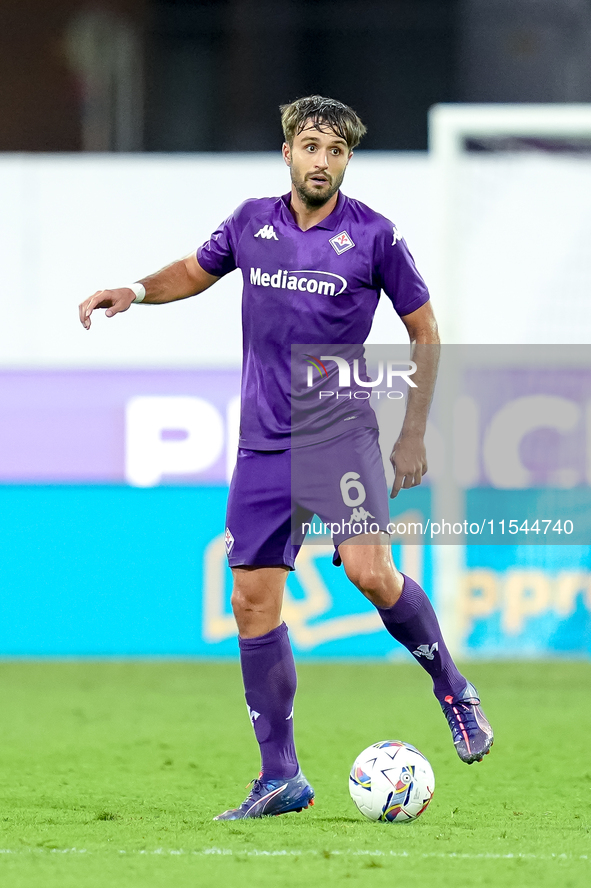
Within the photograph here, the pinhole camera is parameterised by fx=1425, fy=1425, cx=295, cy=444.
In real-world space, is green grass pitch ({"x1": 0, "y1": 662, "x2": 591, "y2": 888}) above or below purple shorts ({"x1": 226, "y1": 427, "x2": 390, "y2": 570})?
below

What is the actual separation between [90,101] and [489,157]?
11.6ft

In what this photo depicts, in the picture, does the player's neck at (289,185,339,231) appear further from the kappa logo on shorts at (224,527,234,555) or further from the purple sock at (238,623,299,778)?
the purple sock at (238,623,299,778)

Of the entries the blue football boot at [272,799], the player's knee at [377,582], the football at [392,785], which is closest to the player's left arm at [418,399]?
the player's knee at [377,582]

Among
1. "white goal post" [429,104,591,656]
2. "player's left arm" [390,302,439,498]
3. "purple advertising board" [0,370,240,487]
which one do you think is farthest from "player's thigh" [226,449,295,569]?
"purple advertising board" [0,370,240,487]

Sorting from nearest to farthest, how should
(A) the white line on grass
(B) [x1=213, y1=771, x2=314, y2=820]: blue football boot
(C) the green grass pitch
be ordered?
(C) the green grass pitch, (A) the white line on grass, (B) [x1=213, y1=771, x2=314, y2=820]: blue football boot

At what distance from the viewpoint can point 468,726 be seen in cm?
403

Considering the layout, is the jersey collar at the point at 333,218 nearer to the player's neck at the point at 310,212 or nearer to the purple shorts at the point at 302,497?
the player's neck at the point at 310,212

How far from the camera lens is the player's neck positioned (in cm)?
411

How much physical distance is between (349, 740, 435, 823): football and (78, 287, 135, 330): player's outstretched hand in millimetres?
1468

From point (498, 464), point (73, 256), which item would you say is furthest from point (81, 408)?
point (498, 464)

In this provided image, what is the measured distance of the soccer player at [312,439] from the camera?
4020 mm

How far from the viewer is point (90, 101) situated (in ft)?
35.6

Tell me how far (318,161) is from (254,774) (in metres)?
2.20

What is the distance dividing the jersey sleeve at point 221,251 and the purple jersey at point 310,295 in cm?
14
